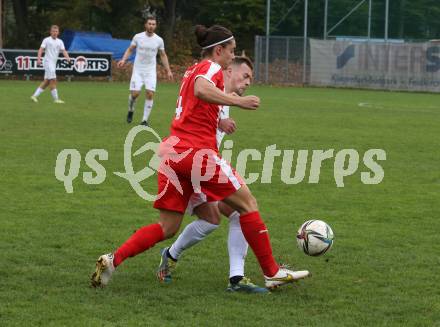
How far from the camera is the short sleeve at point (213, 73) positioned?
18.5ft

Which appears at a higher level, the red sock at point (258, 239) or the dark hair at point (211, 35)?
the dark hair at point (211, 35)

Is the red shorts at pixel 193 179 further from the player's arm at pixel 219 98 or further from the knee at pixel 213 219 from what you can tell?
the player's arm at pixel 219 98

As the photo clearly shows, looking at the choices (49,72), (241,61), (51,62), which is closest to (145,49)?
(49,72)

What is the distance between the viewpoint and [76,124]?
679 inches

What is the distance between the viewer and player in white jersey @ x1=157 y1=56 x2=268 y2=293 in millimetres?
6004

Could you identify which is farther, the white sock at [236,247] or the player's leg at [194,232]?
the player's leg at [194,232]

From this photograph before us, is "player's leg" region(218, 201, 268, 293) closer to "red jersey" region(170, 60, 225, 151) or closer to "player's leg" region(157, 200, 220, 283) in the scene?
"player's leg" region(157, 200, 220, 283)

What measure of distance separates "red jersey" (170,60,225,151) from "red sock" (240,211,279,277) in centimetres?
53

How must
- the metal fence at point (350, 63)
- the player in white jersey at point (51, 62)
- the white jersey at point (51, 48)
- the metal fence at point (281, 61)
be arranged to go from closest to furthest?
the player in white jersey at point (51, 62)
the white jersey at point (51, 48)
the metal fence at point (350, 63)
the metal fence at point (281, 61)

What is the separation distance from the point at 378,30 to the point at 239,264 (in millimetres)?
34853

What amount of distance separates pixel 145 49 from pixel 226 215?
12.4 metres

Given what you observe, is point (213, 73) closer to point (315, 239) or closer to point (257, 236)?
point (257, 236)

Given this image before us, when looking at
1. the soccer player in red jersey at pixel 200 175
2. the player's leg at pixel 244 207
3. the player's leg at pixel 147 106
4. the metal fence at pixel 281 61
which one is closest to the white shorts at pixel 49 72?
the player's leg at pixel 147 106

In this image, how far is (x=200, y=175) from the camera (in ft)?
19.0
